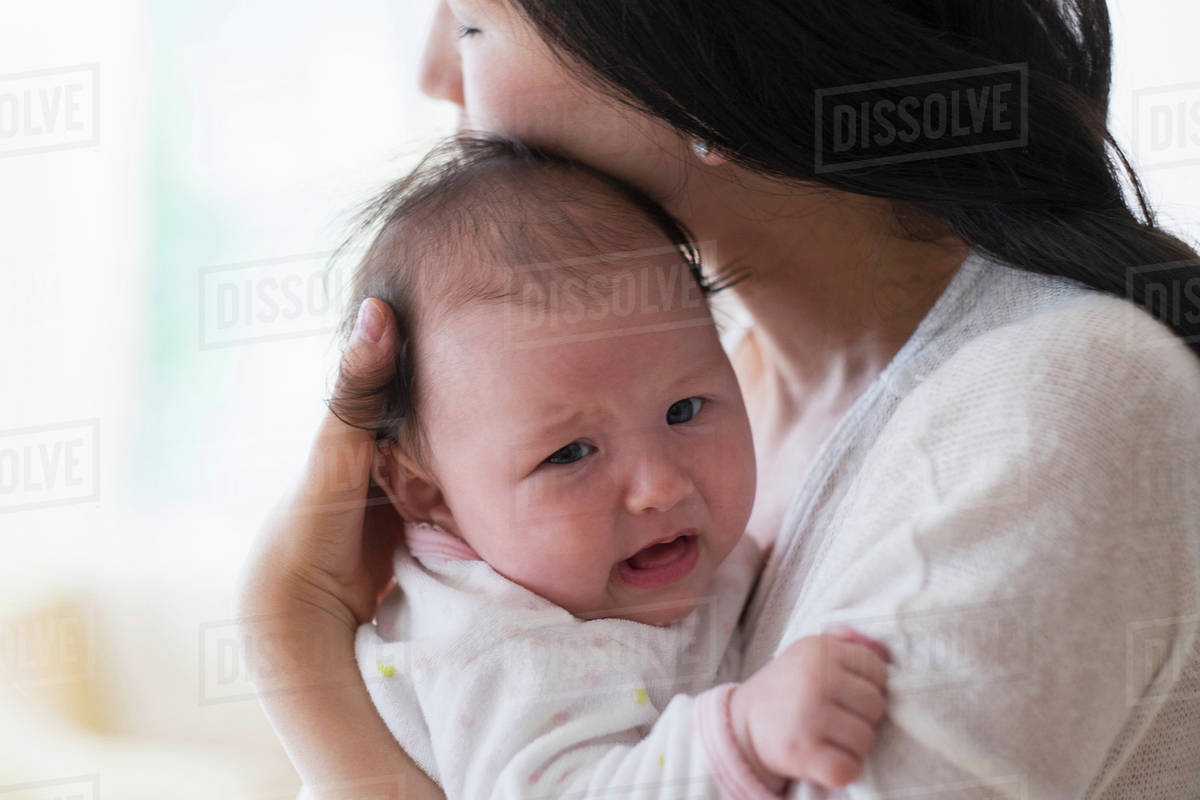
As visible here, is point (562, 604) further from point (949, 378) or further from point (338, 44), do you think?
point (338, 44)

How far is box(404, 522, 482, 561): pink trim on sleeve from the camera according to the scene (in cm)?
93

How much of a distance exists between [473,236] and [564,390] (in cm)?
15

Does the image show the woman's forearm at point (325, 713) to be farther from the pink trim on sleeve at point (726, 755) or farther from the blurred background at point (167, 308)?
the blurred background at point (167, 308)

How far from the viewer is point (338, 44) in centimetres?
192

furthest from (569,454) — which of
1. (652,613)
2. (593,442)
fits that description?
(652,613)

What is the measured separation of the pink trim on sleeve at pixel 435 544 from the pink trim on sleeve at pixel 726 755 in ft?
0.93

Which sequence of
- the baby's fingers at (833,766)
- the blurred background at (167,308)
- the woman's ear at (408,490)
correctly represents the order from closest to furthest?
the baby's fingers at (833,766)
the woman's ear at (408,490)
the blurred background at (167,308)

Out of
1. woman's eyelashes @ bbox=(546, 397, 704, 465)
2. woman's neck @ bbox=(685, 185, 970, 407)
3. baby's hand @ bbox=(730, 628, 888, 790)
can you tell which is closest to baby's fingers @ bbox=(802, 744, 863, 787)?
baby's hand @ bbox=(730, 628, 888, 790)

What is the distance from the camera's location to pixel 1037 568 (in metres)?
0.65

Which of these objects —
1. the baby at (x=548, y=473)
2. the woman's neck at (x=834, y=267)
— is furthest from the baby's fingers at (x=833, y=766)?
the woman's neck at (x=834, y=267)

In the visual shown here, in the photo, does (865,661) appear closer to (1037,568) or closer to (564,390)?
(1037,568)

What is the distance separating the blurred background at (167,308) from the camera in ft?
5.71

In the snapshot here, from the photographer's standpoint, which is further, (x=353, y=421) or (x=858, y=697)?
(x=353, y=421)

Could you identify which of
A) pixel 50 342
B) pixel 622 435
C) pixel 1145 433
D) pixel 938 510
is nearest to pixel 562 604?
pixel 622 435
